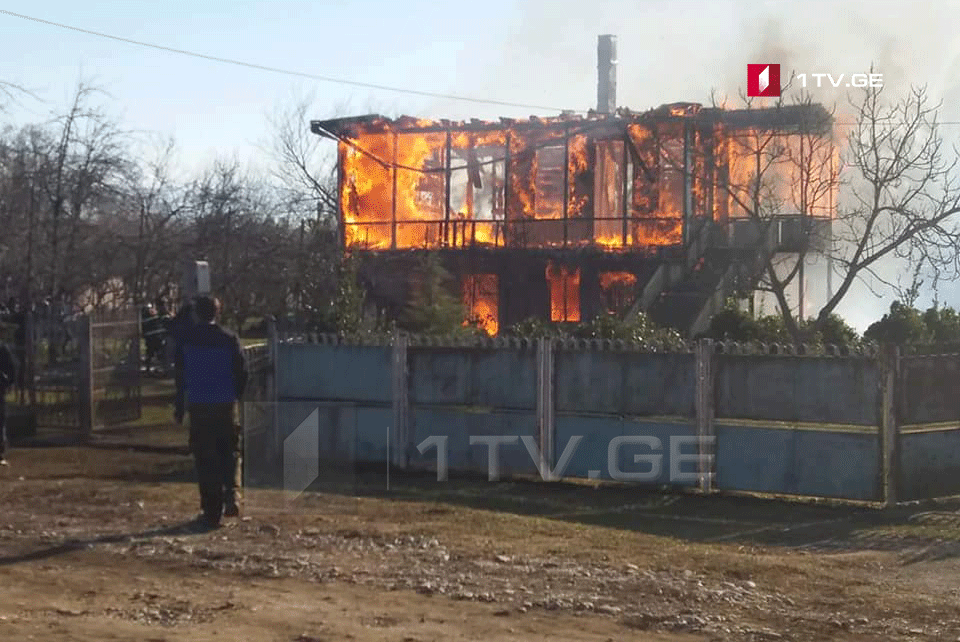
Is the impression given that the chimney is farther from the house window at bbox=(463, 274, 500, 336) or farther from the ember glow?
the house window at bbox=(463, 274, 500, 336)

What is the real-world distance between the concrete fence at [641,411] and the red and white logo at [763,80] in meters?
14.3

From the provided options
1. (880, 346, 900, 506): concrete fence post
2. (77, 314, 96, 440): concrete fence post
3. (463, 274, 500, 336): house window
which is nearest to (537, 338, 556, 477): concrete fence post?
(880, 346, 900, 506): concrete fence post

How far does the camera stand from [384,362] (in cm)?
1488

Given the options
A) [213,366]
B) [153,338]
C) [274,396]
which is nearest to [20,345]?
[153,338]

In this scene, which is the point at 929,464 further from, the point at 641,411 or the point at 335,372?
the point at 335,372

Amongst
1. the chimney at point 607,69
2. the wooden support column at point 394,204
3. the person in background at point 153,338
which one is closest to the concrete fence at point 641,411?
the person in background at point 153,338

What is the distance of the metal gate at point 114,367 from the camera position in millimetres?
18562

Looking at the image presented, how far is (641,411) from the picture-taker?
13.3 meters

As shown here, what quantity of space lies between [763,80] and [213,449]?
2232cm

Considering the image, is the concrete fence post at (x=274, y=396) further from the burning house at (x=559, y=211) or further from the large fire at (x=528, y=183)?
the large fire at (x=528, y=183)

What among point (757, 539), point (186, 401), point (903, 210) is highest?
point (903, 210)

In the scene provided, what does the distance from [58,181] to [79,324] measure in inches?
292

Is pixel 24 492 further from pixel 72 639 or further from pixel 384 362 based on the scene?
pixel 72 639

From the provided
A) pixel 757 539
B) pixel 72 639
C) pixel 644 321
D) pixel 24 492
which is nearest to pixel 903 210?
pixel 644 321
